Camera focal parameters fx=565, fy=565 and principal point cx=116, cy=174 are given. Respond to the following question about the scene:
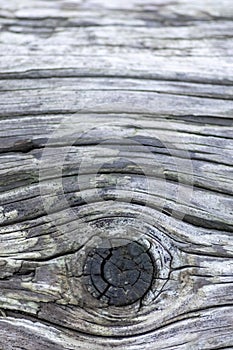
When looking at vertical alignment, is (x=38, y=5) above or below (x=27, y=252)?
above

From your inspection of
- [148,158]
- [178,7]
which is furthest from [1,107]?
[178,7]

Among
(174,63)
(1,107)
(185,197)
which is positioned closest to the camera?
(185,197)

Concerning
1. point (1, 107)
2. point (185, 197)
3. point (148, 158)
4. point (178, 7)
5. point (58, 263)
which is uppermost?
point (178, 7)

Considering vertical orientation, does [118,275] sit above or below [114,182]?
below

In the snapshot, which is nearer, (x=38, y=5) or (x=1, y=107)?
(x=1, y=107)

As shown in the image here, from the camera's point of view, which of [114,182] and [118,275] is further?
[114,182]

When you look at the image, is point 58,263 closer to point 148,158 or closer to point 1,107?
point 148,158

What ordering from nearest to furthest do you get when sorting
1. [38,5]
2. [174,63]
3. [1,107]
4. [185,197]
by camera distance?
[185,197], [1,107], [174,63], [38,5]
